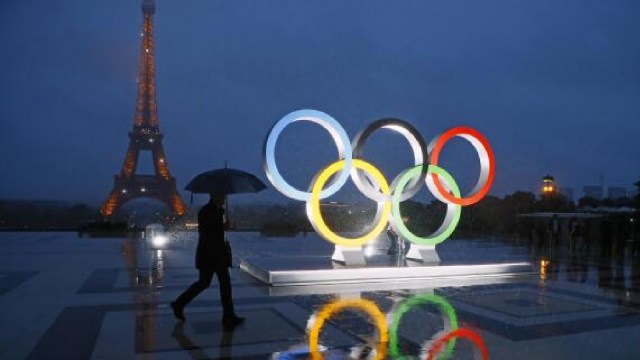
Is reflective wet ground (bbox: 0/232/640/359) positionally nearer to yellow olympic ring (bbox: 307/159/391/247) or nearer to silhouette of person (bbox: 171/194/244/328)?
silhouette of person (bbox: 171/194/244/328)

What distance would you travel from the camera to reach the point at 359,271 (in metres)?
10.4

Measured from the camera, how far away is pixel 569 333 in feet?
21.3

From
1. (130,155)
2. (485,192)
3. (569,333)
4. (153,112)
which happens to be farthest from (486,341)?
(153,112)

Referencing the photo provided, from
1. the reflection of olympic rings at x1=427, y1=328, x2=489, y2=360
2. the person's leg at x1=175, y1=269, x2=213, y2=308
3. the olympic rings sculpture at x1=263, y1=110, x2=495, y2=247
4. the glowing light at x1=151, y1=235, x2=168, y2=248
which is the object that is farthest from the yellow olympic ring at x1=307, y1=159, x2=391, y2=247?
the glowing light at x1=151, y1=235, x2=168, y2=248

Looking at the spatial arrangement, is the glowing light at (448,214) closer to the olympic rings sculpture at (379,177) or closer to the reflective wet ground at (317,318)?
the olympic rings sculpture at (379,177)

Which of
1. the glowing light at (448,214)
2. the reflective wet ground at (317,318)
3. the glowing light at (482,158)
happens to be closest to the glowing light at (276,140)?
the glowing light at (448,214)

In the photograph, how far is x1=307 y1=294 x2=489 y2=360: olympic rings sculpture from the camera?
18.1 feet

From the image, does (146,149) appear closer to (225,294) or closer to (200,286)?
(200,286)

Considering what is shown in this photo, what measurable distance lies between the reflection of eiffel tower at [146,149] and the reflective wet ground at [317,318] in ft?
95.2

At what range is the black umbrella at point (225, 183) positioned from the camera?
705cm

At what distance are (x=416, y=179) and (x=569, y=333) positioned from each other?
5798 millimetres

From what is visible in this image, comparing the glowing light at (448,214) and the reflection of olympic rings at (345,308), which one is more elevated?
the glowing light at (448,214)

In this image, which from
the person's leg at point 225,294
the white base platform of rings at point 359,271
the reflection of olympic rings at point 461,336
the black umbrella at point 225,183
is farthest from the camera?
the white base platform of rings at point 359,271

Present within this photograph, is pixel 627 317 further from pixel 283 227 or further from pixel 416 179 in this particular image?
pixel 283 227
